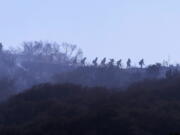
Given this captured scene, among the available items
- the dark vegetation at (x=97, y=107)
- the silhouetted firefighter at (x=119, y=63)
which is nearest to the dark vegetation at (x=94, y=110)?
the dark vegetation at (x=97, y=107)

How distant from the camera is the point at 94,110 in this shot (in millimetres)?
33438

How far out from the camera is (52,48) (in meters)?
89.3

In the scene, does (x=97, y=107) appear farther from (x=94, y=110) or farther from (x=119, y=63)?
(x=119, y=63)

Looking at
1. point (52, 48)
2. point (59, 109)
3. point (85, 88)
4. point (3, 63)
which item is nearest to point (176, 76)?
point (85, 88)

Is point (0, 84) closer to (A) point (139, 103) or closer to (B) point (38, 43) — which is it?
(A) point (139, 103)

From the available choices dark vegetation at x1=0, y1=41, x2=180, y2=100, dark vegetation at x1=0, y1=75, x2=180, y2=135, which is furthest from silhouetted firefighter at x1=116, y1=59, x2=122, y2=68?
dark vegetation at x1=0, y1=75, x2=180, y2=135

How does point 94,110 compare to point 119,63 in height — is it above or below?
below

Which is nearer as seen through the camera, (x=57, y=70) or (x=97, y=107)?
(x=97, y=107)

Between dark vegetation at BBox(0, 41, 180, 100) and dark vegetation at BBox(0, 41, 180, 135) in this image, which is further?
dark vegetation at BBox(0, 41, 180, 100)

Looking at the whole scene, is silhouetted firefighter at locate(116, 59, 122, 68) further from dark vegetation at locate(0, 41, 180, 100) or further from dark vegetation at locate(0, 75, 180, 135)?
dark vegetation at locate(0, 75, 180, 135)

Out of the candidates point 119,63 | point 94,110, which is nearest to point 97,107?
point 94,110

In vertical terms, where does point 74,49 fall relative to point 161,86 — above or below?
above

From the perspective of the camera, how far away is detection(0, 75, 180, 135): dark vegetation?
3020cm

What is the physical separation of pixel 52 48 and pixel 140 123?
2371 inches
